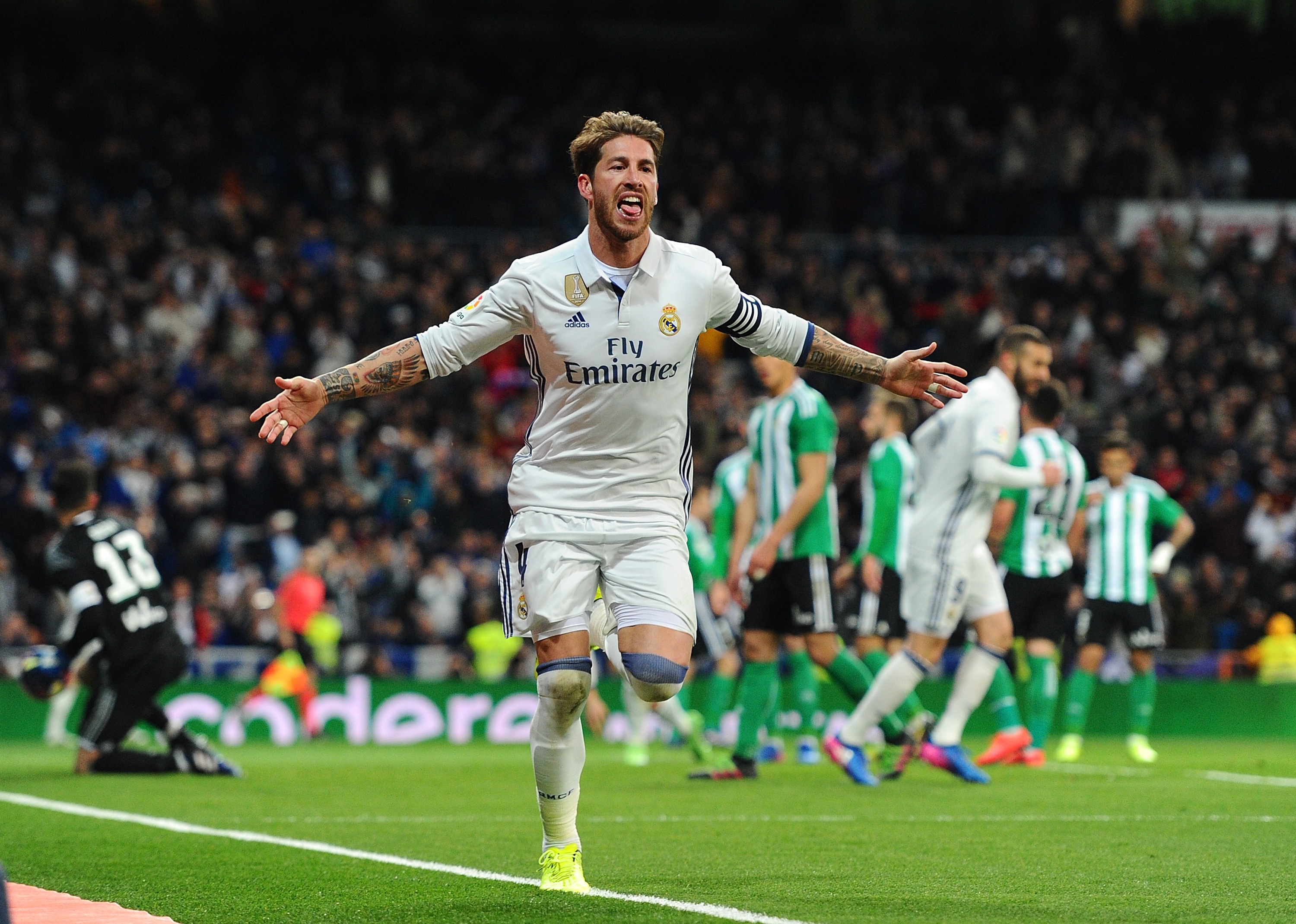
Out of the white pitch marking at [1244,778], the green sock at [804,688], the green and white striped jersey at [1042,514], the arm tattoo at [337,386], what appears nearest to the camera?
the arm tattoo at [337,386]

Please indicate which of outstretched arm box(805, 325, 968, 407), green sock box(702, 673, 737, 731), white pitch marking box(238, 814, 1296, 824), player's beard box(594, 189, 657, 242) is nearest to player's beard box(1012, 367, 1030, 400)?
white pitch marking box(238, 814, 1296, 824)

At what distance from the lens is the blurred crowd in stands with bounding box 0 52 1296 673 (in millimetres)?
20219

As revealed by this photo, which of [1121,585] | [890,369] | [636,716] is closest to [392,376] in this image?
[890,369]

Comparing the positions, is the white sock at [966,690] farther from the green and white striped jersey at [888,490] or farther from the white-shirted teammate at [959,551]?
the green and white striped jersey at [888,490]

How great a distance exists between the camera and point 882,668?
12.3 meters

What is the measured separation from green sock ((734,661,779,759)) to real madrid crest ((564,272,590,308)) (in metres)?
5.32

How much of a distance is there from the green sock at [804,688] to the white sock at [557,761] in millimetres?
6624

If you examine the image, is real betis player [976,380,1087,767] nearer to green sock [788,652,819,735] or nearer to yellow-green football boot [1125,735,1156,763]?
yellow-green football boot [1125,735,1156,763]

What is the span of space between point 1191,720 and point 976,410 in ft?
34.4

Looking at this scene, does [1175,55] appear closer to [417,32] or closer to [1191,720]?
[417,32]

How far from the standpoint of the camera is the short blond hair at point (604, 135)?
18.7ft

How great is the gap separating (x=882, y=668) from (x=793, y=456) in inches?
92.7

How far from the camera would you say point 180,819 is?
8.25 metres

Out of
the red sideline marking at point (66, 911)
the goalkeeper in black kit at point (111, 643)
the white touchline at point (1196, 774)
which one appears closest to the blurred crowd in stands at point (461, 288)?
the goalkeeper in black kit at point (111, 643)
